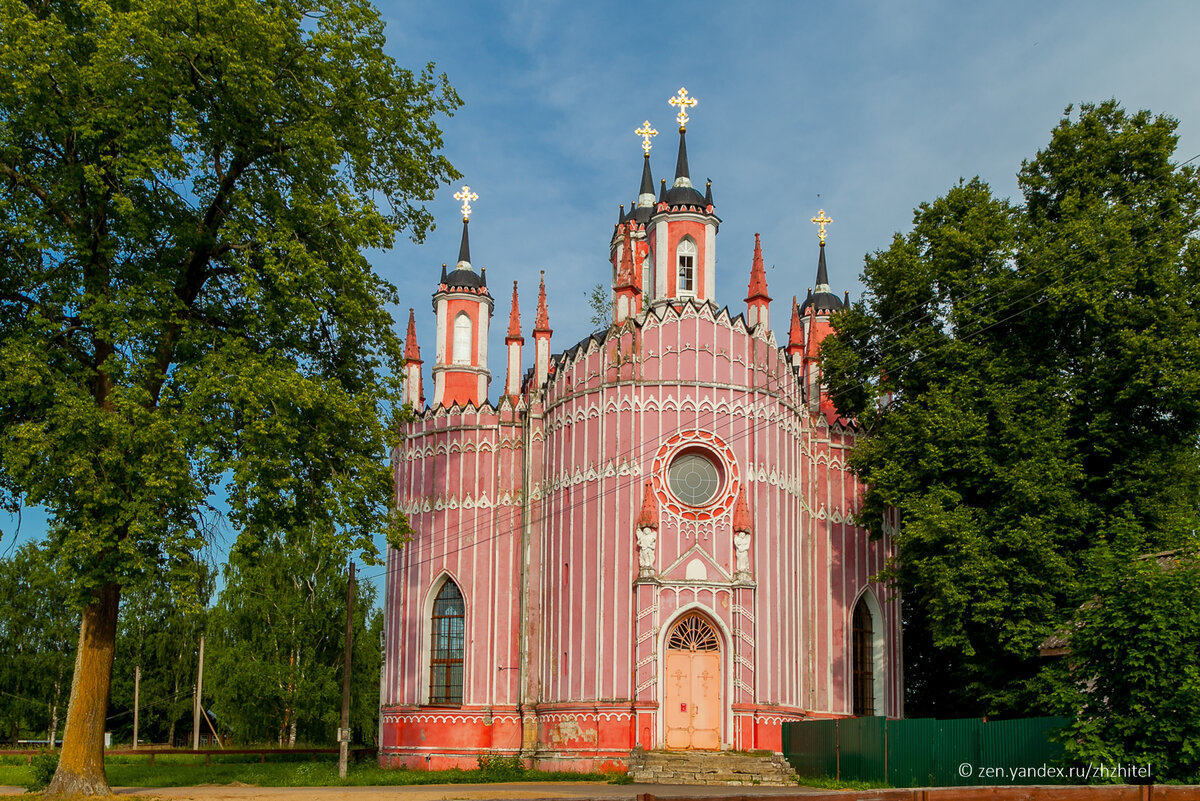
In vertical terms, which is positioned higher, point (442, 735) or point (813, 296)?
point (813, 296)

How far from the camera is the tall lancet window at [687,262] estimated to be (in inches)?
1289

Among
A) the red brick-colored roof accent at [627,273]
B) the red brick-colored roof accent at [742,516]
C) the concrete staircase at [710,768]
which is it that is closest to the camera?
the concrete staircase at [710,768]

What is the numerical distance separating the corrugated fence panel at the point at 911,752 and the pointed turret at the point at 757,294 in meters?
12.4

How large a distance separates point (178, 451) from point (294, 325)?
4275mm

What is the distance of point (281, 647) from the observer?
4553 centimetres

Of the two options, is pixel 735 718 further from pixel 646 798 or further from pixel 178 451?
pixel 646 798

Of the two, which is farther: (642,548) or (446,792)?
(642,548)

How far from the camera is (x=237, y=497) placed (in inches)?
784

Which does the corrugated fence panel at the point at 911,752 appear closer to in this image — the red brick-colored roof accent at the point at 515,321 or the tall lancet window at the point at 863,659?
the tall lancet window at the point at 863,659

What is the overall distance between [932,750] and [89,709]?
15664mm

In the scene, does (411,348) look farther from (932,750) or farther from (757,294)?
(932,750)

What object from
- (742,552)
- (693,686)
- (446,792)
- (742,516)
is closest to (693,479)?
(742,516)

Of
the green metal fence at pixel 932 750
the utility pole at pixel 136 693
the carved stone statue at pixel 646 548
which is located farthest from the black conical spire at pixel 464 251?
the utility pole at pixel 136 693

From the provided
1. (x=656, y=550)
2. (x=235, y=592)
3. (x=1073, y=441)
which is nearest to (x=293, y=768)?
(x=656, y=550)
